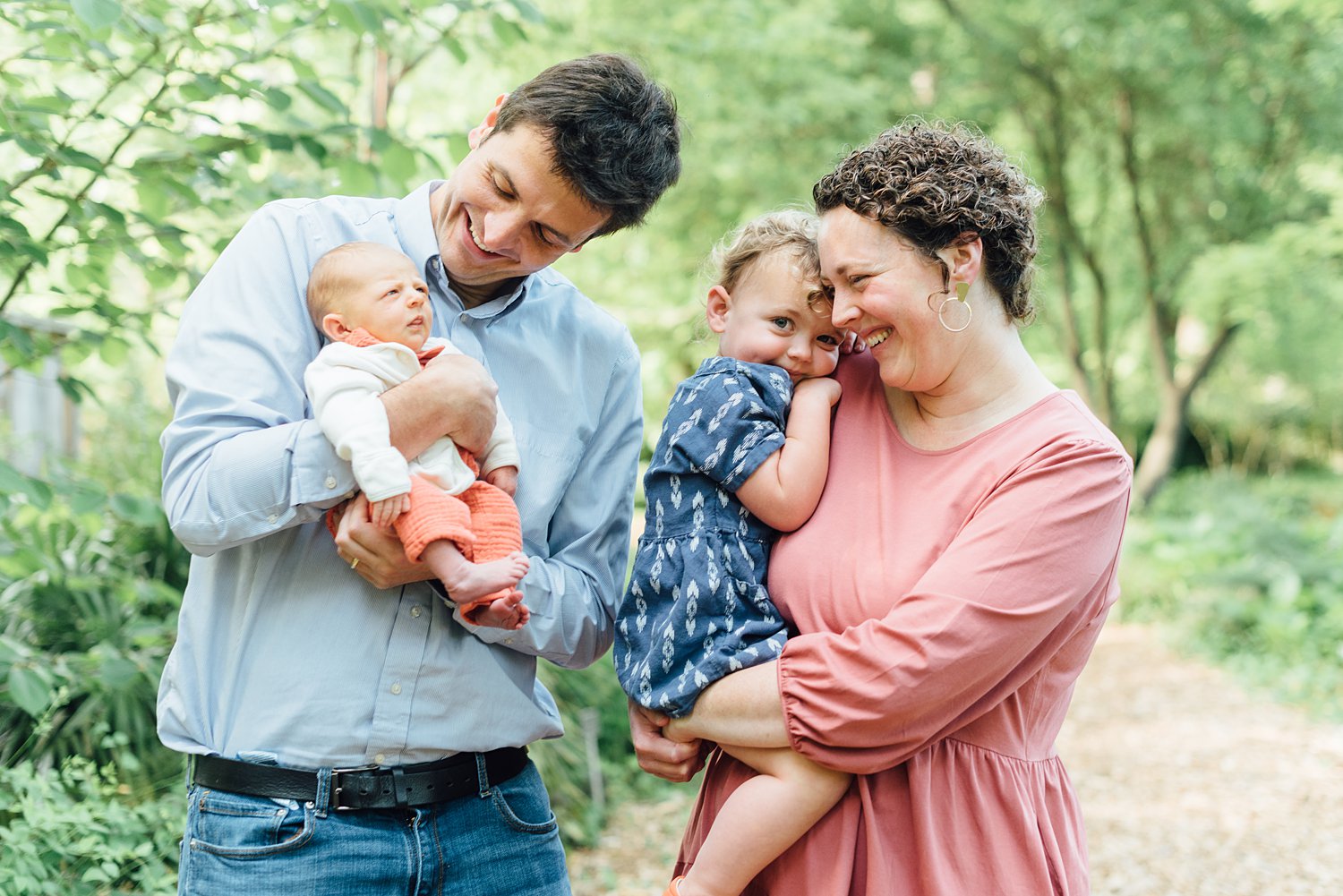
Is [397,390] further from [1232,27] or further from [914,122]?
[1232,27]

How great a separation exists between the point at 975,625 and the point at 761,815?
47 centimetres

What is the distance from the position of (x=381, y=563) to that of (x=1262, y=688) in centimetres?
729

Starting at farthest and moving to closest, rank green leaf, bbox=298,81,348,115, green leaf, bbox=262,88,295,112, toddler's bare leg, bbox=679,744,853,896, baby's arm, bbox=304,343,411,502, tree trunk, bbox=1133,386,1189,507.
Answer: tree trunk, bbox=1133,386,1189,507 → green leaf, bbox=298,81,348,115 → green leaf, bbox=262,88,295,112 → toddler's bare leg, bbox=679,744,853,896 → baby's arm, bbox=304,343,411,502

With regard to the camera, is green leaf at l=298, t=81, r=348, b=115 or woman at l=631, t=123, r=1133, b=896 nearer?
woman at l=631, t=123, r=1133, b=896

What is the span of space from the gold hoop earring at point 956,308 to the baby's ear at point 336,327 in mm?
902

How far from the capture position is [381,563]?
5.41ft

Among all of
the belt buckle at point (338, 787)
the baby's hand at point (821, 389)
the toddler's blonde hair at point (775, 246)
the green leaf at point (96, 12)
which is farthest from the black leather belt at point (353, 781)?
the green leaf at point (96, 12)

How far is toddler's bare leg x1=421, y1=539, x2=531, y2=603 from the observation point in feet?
5.33

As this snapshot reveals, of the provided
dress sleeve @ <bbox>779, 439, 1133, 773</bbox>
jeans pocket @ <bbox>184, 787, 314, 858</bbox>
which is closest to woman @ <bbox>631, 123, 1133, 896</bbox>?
dress sleeve @ <bbox>779, 439, 1133, 773</bbox>

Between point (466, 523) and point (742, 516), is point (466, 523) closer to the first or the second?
point (466, 523)

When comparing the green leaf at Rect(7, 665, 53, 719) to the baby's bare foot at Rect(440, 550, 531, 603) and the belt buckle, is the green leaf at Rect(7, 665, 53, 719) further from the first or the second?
the baby's bare foot at Rect(440, 550, 531, 603)

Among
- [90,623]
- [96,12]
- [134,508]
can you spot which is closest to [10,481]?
[134,508]

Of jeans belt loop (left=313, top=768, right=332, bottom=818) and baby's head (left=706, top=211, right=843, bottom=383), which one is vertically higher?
baby's head (left=706, top=211, right=843, bottom=383)

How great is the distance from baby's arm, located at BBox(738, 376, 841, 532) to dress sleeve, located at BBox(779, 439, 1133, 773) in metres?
0.24
